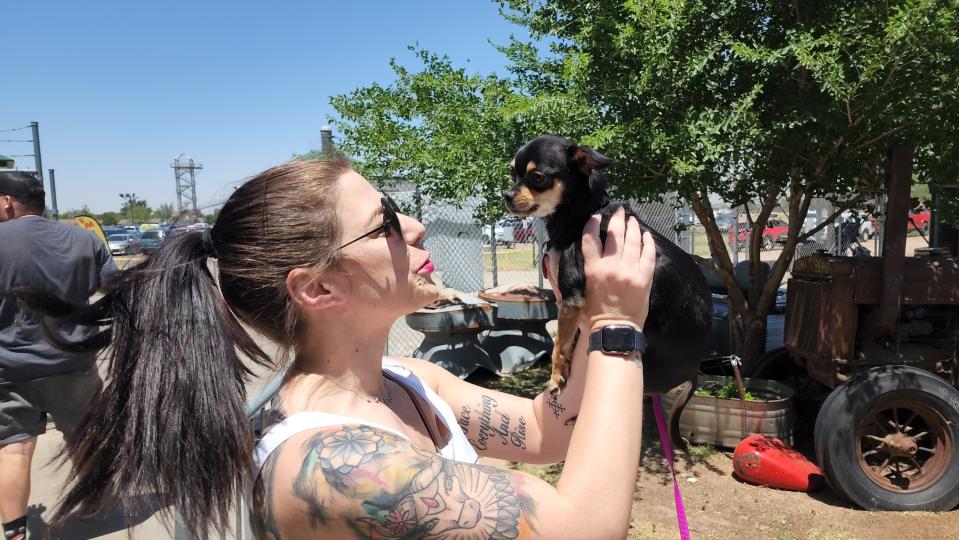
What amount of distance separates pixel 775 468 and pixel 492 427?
3855 millimetres

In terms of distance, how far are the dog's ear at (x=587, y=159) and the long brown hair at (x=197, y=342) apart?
3.76 feet

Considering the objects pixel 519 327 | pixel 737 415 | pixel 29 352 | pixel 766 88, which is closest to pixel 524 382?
pixel 519 327

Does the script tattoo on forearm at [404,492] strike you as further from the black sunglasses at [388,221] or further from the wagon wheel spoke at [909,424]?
the wagon wheel spoke at [909,424]

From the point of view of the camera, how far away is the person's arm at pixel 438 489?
42.1 inches

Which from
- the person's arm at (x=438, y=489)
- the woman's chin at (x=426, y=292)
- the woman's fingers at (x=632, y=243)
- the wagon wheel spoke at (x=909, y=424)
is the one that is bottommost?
the wagon wheel spoke at (x=909, y=424)

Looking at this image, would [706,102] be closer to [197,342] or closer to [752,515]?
[752,515]

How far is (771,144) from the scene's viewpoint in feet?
15.6

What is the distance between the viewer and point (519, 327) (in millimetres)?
8109

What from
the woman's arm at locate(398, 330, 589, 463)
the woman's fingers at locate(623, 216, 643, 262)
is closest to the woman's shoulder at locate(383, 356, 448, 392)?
the woman's arm at locate(398, 330, 589, 463)

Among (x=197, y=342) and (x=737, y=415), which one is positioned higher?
(x=197, y=342)

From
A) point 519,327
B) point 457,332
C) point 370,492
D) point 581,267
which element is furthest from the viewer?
point 519,327

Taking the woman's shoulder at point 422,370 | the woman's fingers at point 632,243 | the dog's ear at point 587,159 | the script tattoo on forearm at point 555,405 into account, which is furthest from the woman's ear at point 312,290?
the dog's ear at point 587,159

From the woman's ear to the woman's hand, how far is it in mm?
598

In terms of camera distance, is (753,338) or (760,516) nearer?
(760,516)
